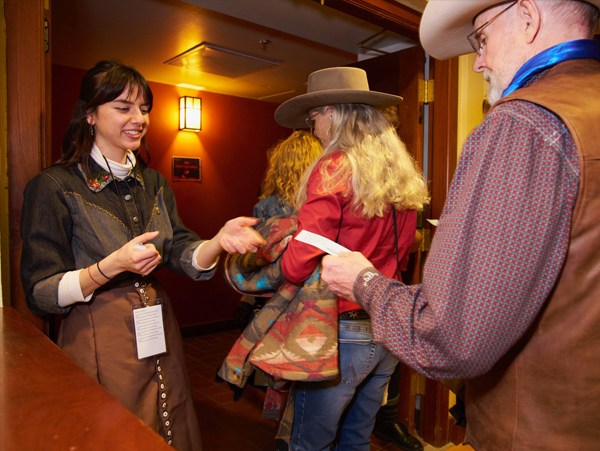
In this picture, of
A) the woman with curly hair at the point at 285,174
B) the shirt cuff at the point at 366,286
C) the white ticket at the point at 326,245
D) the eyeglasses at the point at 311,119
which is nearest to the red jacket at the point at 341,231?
the white ticket at the point at 326,245

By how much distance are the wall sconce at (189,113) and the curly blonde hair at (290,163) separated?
8.28 feet

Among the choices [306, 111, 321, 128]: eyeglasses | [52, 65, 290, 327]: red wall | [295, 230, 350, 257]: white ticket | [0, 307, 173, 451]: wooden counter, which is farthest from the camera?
[52, 65, 290, 327]: red wall

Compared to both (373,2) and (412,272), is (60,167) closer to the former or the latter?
(373,2)

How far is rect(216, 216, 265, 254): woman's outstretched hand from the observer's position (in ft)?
5.07

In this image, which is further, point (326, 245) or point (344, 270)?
point (326, 245)

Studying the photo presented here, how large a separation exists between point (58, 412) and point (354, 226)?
112 centimetres

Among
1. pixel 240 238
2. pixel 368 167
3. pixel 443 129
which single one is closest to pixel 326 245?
pixel 240 238

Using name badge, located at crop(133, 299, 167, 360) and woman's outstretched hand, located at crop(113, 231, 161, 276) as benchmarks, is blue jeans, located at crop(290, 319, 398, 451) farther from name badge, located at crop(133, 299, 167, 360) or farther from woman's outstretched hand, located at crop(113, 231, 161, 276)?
woman's outstretched hand, located at crop(113, 231, 161, 276)

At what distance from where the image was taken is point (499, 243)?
758 mm

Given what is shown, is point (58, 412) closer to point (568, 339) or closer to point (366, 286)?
point (366, 286)

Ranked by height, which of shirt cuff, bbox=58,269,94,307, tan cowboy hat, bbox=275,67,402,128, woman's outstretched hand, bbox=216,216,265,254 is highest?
tan cowboy hat, bbox=275,67,402,128

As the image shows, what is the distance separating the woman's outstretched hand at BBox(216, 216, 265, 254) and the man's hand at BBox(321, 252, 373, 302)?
49 cm

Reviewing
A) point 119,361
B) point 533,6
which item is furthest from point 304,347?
point 533,6

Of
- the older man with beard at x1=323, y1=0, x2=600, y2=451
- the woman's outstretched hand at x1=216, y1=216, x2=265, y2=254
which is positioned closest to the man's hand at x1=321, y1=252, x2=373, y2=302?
the older man with beard at x1=323, y1=0, x2=600, y2=451
